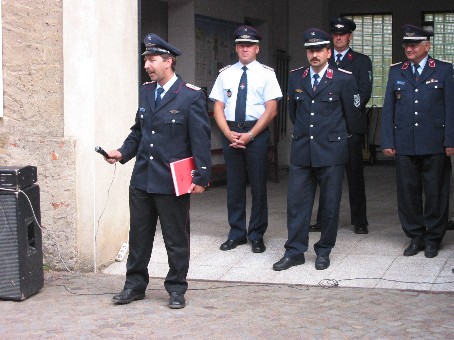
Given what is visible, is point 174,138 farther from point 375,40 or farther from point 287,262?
point 375,40

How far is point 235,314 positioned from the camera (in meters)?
7.15

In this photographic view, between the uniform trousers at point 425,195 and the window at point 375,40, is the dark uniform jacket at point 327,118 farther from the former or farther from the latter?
the window at point 375,40

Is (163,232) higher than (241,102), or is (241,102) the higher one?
(241,102)

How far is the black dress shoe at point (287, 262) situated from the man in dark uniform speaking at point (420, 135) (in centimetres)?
96

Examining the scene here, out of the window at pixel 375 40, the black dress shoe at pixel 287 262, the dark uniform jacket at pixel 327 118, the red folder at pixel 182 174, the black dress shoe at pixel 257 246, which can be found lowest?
the black dress shoe at pixel 287 262

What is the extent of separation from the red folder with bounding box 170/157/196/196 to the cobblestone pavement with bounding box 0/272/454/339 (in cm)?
89

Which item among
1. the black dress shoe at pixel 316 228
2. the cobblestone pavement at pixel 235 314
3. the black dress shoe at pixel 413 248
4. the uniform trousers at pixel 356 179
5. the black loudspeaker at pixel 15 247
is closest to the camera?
the cobblestone pavement at pixel 235 314

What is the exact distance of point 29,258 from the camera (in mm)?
7848

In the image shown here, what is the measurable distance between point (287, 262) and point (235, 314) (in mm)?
1478

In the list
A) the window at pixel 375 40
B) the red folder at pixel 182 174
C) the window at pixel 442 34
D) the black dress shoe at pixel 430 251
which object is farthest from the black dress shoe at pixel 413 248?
the window at pixel 375 40

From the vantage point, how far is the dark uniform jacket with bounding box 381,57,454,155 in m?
8.63

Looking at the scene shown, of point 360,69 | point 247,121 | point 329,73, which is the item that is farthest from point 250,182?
point 360,69

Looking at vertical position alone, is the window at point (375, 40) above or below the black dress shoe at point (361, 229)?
above

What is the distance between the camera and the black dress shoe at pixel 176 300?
7.36 m
